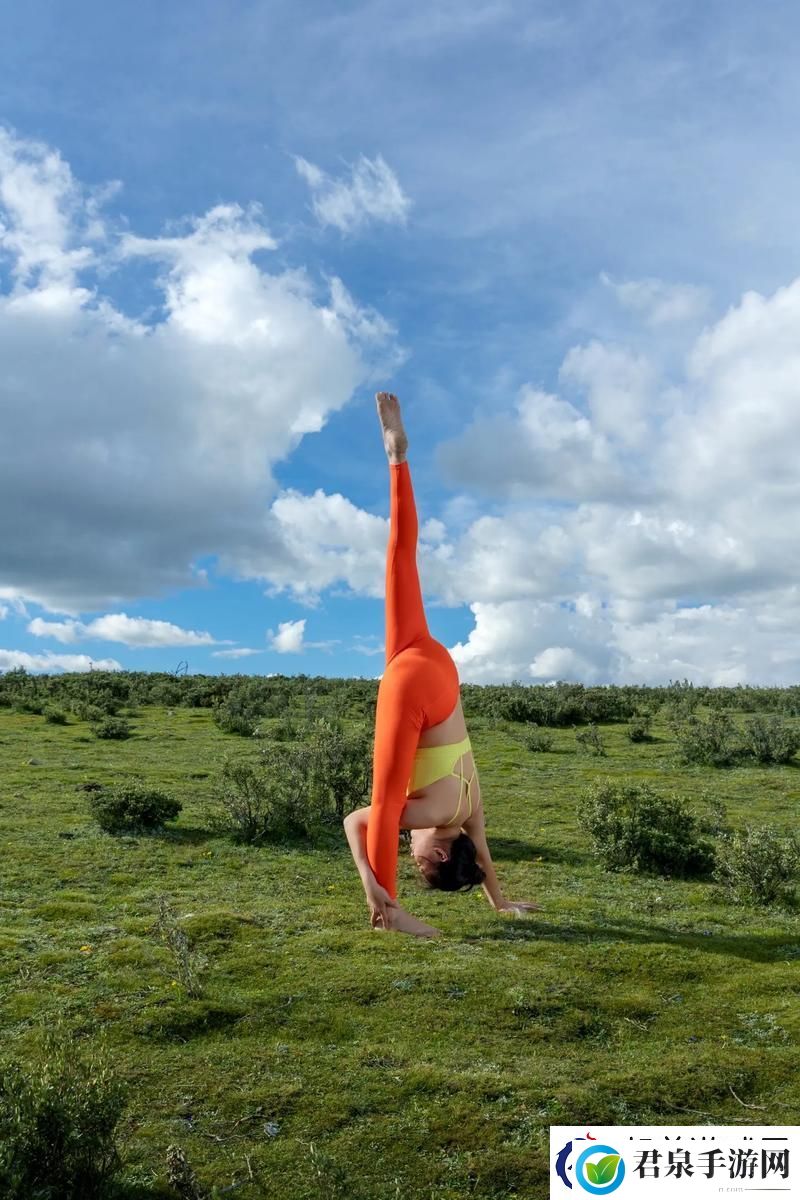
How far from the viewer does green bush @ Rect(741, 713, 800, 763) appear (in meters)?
31.2

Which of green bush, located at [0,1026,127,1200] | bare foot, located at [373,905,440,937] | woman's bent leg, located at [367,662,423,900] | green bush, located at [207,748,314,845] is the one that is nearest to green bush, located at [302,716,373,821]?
green bush, located at [207,748,314,845]

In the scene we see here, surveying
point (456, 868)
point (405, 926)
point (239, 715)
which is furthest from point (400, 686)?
point (239, 715)

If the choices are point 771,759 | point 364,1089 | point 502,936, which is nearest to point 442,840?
point 502,936

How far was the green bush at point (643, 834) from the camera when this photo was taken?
1708 cm

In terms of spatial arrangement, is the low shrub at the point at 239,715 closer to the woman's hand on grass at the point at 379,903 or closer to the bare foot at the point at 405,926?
the bare foot at the point at 405,926

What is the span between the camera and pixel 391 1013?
9.62m

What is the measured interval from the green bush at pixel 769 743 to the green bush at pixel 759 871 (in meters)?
16.7

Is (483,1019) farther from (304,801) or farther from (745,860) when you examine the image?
(304,801)

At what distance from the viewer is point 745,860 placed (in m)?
15.1

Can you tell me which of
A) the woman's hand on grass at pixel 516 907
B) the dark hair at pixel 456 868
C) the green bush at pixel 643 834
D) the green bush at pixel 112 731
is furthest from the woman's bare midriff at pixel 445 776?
the green bush at pixel 112 731

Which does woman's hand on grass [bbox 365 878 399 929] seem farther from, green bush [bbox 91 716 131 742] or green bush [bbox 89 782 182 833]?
green bush [bbox 91 716 131 742]

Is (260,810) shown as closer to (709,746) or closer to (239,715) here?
(709,746)

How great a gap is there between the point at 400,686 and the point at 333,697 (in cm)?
3898

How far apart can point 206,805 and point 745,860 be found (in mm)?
12213
